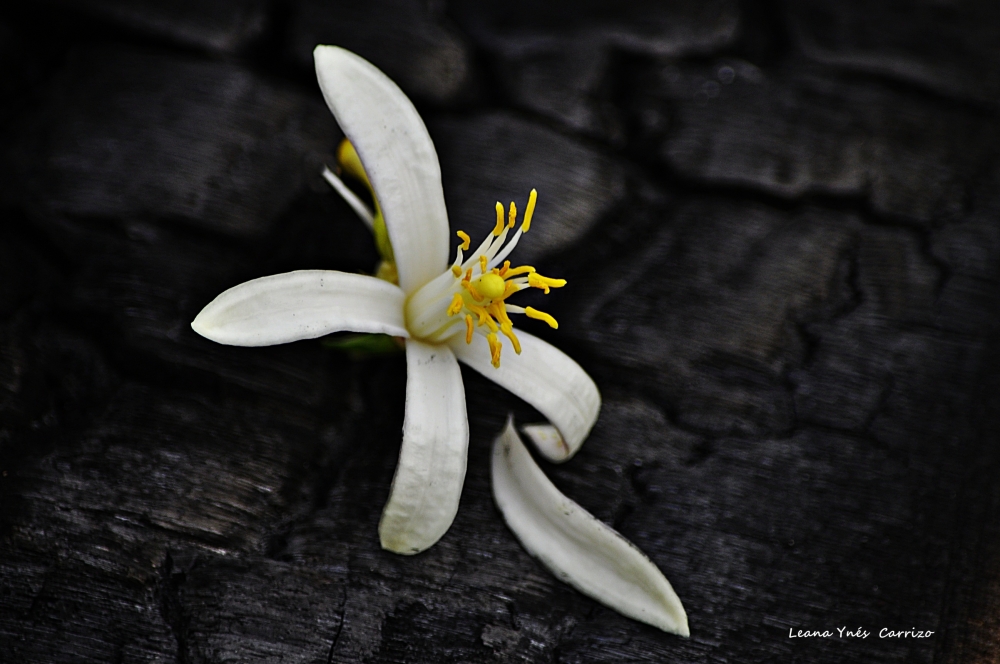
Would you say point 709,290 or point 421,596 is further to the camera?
point 709,290

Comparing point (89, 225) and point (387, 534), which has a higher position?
point (89, 225)

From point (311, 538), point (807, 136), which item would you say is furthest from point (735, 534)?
point (807, 136)

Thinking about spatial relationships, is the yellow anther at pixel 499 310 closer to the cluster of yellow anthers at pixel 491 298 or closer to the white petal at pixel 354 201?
the cluster of yellow anthers at pixel 491 298

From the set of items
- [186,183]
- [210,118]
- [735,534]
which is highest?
[210,118]

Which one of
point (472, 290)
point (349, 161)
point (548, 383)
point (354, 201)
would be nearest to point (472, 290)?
point (472, 290)

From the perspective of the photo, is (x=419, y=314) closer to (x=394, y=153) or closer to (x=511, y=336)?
(x=511, y=336)

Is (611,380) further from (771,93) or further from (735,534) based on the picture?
(771,93)
